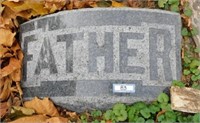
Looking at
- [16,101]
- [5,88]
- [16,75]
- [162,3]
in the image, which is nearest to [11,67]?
[16,75]

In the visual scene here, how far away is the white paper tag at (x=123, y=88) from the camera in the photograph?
3221 mm

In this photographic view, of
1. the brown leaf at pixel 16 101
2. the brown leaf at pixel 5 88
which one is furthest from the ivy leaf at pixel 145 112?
the brown leaf at pixel 5 88

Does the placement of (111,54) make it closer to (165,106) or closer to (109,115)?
(109,115)

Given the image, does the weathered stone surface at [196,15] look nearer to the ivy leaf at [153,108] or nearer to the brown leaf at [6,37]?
the ivy leaf at [153,108]

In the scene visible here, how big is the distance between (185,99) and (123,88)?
1.88 feet

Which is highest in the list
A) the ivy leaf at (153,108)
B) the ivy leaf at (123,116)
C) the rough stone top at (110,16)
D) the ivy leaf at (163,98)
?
the rough stone top at (110,16)

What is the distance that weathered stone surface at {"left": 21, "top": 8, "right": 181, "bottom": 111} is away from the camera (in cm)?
325

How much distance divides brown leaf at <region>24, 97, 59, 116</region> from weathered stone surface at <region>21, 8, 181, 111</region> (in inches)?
3.3

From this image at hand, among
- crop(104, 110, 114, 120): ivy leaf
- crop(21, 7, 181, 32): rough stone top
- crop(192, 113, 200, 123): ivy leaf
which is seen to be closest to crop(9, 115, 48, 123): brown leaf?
crop(104, 110, 114, 120): ivy leaf

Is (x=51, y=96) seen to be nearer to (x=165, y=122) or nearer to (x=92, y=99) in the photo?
(x=92, y=99)

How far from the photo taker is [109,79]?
3244 millimetres

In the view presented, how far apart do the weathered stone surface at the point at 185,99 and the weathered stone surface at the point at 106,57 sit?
0.48 feet

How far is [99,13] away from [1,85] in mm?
1200

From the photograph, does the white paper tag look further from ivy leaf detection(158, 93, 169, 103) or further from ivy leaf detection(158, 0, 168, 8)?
ivy leaf detection(158, 0, 168, 8)
